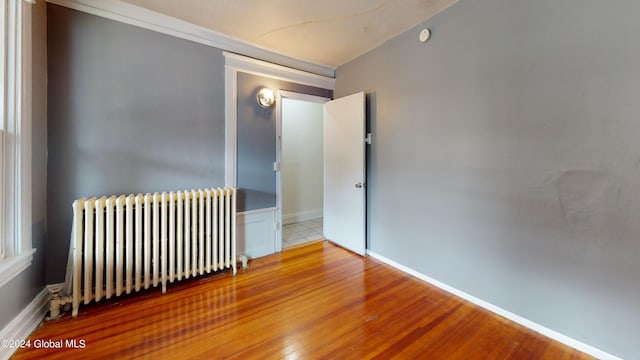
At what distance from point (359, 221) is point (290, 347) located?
1677 millimetres

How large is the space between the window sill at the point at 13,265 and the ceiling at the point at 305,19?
210 cm

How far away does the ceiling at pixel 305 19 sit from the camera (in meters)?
2.05

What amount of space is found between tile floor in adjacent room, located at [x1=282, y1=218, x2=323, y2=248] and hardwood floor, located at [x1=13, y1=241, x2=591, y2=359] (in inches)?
44.3

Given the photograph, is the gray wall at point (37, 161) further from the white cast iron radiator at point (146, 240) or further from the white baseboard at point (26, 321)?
the white cast iron radiator at point (146, 240)

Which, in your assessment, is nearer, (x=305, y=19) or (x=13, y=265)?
(x=13, y=265)

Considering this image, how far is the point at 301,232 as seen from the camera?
3.96m

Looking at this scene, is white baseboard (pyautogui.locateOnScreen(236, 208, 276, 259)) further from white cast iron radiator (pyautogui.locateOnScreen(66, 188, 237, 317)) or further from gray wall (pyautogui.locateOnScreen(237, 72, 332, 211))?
white cast iron radiator (pyautogui.locateOnScreen(66, 188, 237, 317))

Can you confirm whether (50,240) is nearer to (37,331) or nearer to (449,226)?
(37,331)

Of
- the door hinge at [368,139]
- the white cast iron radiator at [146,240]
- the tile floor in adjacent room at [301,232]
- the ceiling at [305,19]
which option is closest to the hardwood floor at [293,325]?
the white cast iron radiator at [146,240]

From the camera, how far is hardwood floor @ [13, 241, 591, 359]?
1.49 meters

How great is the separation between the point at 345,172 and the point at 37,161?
2.76 m

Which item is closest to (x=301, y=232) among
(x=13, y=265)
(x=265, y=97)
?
(x=265, y=97)

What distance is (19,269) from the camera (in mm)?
1540

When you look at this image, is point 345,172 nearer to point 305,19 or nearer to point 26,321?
point 305,19
